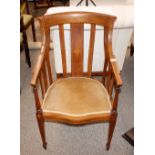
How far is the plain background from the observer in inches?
47.2

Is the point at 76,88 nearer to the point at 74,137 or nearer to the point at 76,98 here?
the point at 76,98

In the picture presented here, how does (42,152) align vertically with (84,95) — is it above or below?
below

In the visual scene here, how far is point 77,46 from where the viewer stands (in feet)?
4.74

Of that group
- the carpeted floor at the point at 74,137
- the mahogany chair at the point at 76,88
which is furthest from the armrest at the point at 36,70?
the carpeted floor at the point at 74,137

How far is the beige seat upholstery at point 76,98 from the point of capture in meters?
1.26

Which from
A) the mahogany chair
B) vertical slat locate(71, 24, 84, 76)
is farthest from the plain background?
vertical slat locate(71, 24, 84, 76)

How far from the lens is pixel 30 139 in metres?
1.59
